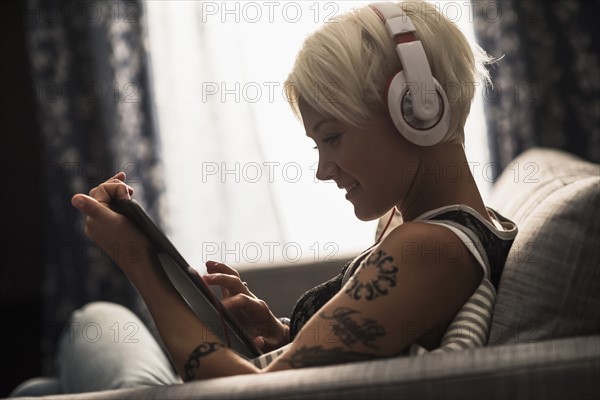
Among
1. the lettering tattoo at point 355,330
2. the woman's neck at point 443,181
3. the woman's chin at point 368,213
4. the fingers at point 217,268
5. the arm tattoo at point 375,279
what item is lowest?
the fingers at point 217,268

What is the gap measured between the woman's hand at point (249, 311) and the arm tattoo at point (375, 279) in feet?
0.99

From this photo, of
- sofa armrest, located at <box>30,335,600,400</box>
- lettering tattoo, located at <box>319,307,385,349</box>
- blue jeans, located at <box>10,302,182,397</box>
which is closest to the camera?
sofa armrest, located at <box>30,335,600,400</box>

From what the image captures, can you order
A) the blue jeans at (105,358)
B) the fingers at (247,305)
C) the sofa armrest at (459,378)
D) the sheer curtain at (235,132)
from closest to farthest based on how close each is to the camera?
the sofa armrest at (459,378), the fingers at (247,305), the blue jeans at (105,358), the sheer curtain at (235,132)

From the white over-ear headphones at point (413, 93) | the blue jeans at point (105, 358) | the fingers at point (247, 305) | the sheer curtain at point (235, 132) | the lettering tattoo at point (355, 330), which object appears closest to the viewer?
the lettering tattoo at point (355, 330)

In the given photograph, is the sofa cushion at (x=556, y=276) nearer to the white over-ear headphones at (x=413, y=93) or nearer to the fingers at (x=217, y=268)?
the white over-ear headphones at (x=413, y=93)

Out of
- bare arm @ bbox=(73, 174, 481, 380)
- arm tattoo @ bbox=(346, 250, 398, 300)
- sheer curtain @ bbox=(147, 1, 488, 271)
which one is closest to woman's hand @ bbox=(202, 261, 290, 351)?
bare arm @ bbox=(73, 174, 481, 380)

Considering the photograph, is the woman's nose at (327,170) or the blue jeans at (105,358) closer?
the woman's nose at (327,170)

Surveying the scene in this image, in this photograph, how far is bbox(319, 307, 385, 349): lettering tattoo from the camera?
3.10ft

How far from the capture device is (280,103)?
10.5 feet

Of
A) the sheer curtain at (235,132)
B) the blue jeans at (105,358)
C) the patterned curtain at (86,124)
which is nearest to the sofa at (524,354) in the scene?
the blue jeans at (105,358)

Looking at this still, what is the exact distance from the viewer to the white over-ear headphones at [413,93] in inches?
41.1

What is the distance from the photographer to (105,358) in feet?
5.82

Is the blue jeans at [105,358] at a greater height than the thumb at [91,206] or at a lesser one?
lesser

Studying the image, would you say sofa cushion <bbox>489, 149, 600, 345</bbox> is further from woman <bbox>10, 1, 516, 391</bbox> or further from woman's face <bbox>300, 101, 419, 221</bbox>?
woman's face <bbox>300, 101, 419, 221</bbox>
